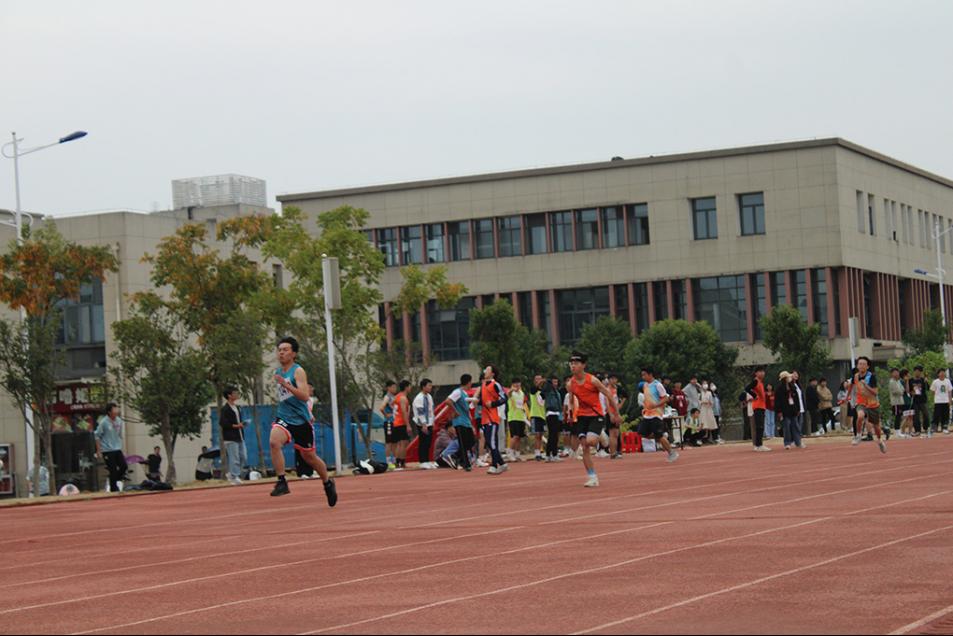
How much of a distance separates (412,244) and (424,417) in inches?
2253

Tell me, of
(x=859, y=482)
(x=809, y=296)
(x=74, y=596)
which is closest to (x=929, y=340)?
(x=809, y=296)

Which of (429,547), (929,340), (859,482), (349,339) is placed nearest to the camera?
(429,547)

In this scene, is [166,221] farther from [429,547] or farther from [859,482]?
[429,547]

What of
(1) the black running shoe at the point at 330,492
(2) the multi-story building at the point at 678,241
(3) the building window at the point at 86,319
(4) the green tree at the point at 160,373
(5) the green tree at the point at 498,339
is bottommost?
(1) the black running shoe at the point at 330,492

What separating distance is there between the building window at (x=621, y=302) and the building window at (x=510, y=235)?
5486 mm

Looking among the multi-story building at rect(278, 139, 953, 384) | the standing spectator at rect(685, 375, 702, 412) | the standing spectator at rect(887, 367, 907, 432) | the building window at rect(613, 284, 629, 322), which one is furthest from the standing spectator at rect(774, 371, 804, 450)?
the building window at rect(613, 284, 629, 322)

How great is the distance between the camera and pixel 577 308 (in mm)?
90438

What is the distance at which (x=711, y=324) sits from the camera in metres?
86.6

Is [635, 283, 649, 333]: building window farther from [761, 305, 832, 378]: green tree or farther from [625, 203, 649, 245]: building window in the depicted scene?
[761, 305, 832, 378]: green tree

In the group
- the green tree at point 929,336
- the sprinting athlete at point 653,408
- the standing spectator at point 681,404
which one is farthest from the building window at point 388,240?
the sprinting athlete at point 653,408

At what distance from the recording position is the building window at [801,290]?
84562 mm

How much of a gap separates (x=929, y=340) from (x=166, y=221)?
3194 centimetres

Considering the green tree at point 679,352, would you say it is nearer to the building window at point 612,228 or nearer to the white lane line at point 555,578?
the building window at point 612,228

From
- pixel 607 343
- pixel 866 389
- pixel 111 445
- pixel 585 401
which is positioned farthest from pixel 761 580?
pixel 607 343
